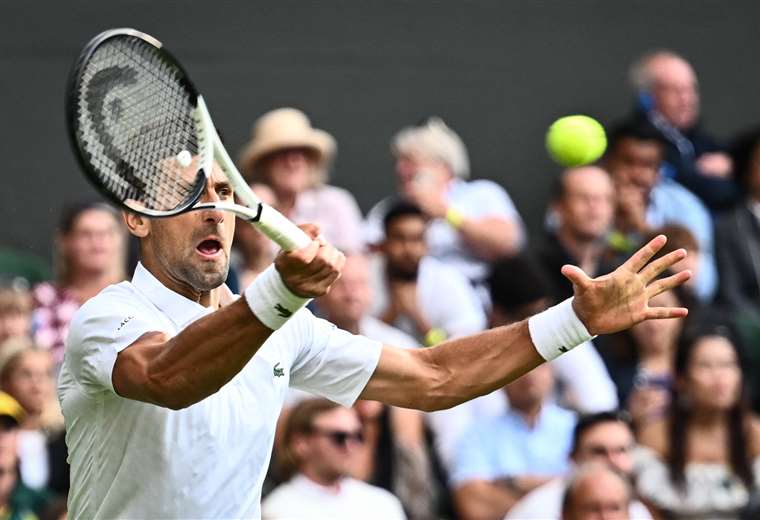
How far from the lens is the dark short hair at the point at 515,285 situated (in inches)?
261

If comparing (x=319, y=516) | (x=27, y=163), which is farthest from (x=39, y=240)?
(x=319, y=516)

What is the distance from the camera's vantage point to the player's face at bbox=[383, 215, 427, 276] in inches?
271

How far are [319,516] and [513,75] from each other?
11.2ft

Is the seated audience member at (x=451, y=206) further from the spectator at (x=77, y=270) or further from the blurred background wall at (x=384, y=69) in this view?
the spectator at (x=77, y=270)

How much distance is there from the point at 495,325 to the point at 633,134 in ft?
4.95

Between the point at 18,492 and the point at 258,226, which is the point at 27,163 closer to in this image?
the point at 18,492

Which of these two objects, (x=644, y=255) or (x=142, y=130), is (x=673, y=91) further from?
(x=142, y=130)

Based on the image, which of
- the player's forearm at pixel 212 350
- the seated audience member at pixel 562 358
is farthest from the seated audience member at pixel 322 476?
the player's forearm at pixel 212 350

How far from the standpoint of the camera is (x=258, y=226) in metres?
3.21

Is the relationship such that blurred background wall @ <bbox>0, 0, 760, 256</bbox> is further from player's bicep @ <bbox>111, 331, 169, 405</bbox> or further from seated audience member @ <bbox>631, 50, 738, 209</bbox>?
player's bicep @ <bbox>111, 331, 169, 405</bbox>

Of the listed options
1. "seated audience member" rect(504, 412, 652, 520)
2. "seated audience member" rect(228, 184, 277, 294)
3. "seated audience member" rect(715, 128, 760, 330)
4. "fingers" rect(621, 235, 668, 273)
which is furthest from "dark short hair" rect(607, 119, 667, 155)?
"fingers" rect(621, 235, 668, 273)

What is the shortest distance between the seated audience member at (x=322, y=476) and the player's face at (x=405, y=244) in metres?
1.18

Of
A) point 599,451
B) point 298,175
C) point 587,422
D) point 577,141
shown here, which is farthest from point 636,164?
point 599,451

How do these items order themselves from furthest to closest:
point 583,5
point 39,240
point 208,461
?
point 583,5 → point 39,240 → point 208,461
